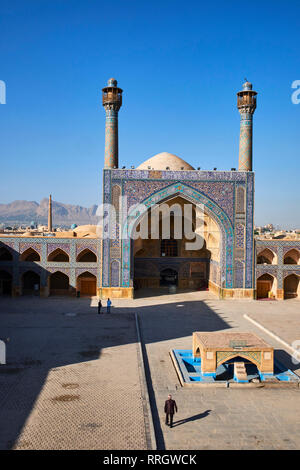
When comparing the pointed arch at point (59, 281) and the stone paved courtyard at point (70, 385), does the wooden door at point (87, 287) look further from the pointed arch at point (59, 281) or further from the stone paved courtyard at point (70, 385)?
the stone paved courtyard at point (70, 385)

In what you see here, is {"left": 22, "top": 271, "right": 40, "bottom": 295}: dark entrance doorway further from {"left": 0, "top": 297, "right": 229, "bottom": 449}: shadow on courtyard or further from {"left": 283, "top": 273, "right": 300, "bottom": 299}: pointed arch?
{"left": 283, "top": 273, "right": 300, "bottom": 299}: pointed arch

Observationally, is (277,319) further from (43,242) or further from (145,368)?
(43,242)

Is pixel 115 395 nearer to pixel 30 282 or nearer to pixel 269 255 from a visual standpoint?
pixel 30 282

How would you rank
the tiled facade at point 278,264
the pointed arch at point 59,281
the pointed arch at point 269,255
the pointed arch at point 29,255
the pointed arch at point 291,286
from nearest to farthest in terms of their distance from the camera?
the pointed arch at point 29,255
the tiled facade at point 278,264
the pointed arch at point 269,255
the pointed arch at point 59,281
the pointed arch at point 291,286

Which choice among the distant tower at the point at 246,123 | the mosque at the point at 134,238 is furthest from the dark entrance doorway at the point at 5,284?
the distant tower at the point at 246,123

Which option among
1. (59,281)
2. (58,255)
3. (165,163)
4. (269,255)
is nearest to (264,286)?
(269,255)

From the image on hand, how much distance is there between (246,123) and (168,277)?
10773mm

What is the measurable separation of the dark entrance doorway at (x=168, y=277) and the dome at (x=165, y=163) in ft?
22.0

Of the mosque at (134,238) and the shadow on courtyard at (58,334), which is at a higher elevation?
the mosque at (134,238)

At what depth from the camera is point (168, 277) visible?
86.4 ft

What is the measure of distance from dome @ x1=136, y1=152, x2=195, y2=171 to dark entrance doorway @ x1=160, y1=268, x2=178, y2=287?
671 cm

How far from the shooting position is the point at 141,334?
14.5 m

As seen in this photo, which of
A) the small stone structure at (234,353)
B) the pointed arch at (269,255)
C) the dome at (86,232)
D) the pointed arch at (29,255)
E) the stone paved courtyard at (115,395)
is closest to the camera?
the stone paved courtyard at (115,395)

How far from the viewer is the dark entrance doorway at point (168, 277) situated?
26.3m
